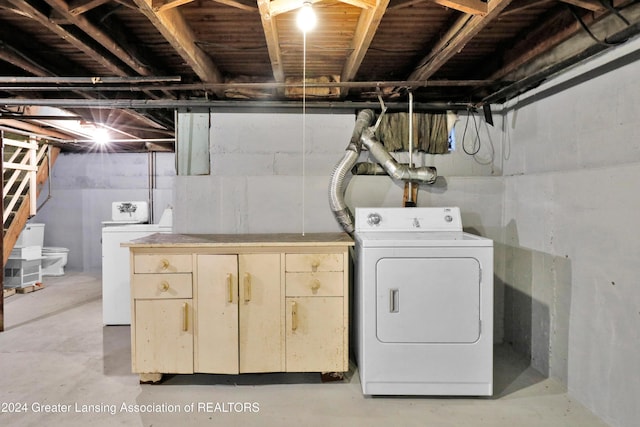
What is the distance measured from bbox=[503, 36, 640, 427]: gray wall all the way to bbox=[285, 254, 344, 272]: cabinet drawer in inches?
56.9

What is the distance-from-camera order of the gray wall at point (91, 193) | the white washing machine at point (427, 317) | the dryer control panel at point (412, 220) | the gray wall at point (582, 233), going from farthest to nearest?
the gray wall at point (91, 193) < the dryer control panel at point (412, 220) < the white washing machine at point (427, 317) < the gray wall at point (582, 233)

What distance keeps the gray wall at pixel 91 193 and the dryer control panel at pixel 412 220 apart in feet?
14.0

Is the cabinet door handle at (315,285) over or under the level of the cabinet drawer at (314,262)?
under

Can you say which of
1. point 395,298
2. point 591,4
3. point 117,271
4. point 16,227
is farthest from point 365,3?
point 16,227

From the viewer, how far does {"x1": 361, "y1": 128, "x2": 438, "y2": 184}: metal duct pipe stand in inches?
103

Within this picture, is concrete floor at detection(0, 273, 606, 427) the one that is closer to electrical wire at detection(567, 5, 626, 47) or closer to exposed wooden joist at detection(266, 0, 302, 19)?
electrical wire at detection(567, 5, 626, 47)

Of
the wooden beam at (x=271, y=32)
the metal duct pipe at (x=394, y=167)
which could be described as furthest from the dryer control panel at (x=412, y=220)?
the wooden beam at (x=271, y=32)

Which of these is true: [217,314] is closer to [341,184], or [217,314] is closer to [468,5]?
[341,184]

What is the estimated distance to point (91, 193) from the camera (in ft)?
18.1

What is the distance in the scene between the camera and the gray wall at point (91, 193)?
5496 millimetres

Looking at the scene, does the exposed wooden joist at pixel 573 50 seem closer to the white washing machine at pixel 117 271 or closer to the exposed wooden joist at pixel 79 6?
the exposed wooden joist at pixel 79 6

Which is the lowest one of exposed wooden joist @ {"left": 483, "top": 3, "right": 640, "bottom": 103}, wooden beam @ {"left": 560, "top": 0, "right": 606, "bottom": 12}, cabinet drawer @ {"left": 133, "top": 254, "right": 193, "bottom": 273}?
cabinet drawer @ {"left": 133, "top": 254, "right": 193, "bottom": 273}

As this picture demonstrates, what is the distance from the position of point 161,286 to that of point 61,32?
5.13ft

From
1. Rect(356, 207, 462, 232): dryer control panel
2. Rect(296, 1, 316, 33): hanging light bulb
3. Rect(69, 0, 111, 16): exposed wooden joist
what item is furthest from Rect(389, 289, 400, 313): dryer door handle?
Rect(69, 0, 111, 16): exposed wooden joist
